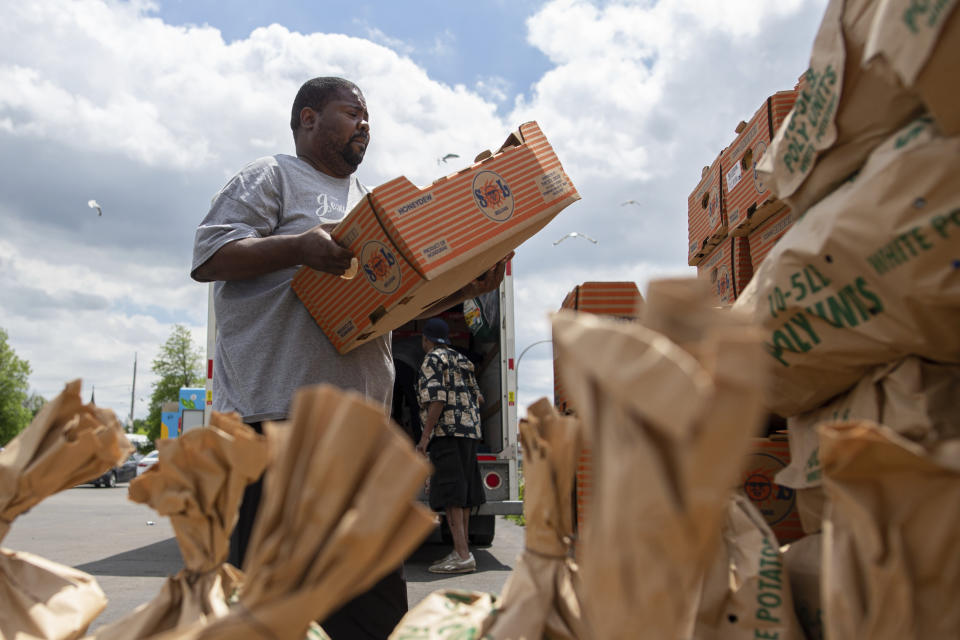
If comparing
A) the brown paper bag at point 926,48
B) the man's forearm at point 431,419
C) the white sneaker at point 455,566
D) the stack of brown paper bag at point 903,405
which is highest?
the brown paper bag at point 926,48

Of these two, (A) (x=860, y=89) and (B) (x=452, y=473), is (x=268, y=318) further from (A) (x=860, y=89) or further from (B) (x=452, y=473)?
(B) (x=452, y=473)

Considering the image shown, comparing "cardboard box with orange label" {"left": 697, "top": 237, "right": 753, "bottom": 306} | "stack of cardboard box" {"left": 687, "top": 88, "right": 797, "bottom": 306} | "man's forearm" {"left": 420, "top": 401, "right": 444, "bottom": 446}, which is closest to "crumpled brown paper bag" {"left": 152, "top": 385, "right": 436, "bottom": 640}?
"stack of cardboard box" {"left": 687, "top": 88, "right": 797, "bottom": 306}

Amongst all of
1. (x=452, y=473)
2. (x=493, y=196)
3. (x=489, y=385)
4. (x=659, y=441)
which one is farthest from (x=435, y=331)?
(x=659, y=441)

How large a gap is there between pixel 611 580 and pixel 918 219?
62 cm

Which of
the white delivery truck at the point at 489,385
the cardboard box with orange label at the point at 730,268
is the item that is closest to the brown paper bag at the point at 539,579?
the cardboard box with orange label at the point at 730,268

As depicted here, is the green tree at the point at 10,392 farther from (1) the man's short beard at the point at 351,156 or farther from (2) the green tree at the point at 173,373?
(1) the man's short beard at the point at 351,156

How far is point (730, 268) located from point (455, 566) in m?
3.11

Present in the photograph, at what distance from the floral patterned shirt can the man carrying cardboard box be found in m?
2.73

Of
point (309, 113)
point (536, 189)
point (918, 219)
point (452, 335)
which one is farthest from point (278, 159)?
point (452, 335)

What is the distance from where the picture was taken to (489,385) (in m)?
6.40

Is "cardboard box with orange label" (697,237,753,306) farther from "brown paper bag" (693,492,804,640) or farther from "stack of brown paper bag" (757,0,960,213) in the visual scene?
"brown paper bag" (693,492,804,640)

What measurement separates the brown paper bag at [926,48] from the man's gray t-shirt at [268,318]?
4.57ft

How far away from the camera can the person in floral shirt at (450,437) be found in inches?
194

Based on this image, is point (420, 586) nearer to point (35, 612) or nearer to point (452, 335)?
point (452, 335)
